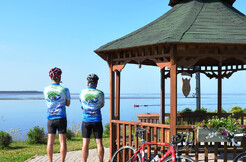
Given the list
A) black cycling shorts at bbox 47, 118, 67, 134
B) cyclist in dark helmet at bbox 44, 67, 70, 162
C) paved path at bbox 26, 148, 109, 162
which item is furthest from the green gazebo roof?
paved path at bbox 26, 148, 109, 162

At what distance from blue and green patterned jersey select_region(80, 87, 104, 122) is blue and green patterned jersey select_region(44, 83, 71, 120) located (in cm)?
43

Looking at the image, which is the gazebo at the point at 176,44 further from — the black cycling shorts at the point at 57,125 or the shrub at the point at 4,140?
the shrub at the point at 4,140

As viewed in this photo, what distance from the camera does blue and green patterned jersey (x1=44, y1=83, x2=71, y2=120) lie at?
6426 millimetres

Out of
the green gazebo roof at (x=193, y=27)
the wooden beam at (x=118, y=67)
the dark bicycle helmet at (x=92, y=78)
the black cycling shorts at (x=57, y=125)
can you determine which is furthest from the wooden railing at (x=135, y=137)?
the green gazebo roof at (x=193, y=27)

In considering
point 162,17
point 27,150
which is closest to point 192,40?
point 162,17

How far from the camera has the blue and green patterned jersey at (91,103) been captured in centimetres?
645

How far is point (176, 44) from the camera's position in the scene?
21.5ft

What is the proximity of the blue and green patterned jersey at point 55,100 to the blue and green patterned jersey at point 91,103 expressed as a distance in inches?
17.0

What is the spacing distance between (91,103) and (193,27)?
10.0 ft

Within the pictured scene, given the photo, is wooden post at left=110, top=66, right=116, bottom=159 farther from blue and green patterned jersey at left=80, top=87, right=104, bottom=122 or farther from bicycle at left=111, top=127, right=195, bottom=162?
blue and green patterned jersey at left=80, top=87, right=104, bottom=122

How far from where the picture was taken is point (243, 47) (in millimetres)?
6910

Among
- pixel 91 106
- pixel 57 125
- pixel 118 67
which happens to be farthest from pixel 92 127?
pixel 118 67

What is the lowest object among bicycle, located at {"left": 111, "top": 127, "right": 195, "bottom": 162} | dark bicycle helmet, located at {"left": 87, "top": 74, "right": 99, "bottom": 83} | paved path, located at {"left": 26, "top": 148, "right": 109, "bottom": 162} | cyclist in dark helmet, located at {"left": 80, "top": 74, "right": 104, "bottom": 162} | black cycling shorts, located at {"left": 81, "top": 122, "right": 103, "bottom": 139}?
paved path, located at {"left": 26, "top": 148, "right": 109, "bottom": 162}

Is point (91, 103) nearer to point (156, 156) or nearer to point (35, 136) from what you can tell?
point (156, 156)
